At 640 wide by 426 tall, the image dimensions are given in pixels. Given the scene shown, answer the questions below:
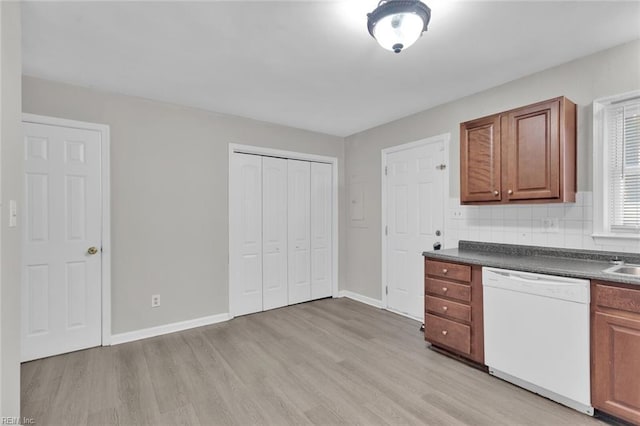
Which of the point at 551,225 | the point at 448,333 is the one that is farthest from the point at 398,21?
the point at 448,333

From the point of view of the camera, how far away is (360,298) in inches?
179

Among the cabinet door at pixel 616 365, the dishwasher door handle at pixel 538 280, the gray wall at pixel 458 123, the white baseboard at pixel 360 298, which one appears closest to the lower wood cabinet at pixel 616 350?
the cabinet door at pixel 616 365

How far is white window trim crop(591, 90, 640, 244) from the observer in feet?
7.55

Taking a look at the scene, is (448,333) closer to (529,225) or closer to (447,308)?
(447,308)

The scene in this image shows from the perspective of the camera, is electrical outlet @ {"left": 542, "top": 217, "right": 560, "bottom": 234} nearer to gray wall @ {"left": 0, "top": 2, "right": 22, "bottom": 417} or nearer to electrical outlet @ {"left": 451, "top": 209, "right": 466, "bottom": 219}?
electrical outlet @ {"left": 451, "top": 209, "right": 466, "bottom": 219}

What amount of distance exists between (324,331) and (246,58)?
8.93 ft

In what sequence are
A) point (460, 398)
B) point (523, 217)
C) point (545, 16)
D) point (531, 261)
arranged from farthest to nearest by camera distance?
1. point (523, 217)
2. point (531, 261)
3. point (460, 398)
4. point (545, 16)

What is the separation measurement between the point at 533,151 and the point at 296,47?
199cm

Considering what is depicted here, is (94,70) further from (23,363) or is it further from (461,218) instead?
(461,218)

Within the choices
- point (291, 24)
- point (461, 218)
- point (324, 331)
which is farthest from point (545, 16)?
point (324, 331)

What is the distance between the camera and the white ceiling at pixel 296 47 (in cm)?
186

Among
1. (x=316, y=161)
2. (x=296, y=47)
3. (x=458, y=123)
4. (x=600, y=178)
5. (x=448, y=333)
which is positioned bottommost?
(x=448, y=333)

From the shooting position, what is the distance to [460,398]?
2.13 metres

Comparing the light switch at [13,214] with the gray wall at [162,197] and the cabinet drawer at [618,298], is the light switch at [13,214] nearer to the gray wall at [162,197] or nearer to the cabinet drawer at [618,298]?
the gray wall at [162,197]
